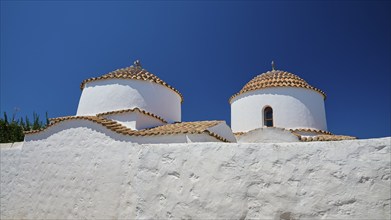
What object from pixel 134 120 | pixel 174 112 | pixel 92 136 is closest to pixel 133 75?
pixel 174 112

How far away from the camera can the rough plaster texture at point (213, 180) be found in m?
3.37

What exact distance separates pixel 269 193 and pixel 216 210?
2.71ft

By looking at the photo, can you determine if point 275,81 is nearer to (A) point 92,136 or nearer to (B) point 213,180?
(A) point 92,136

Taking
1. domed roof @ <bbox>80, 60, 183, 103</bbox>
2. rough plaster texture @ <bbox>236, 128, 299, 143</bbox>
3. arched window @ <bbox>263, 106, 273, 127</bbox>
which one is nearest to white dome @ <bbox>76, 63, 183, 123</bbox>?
domed roof @ <bbox>80, 60, 183, 103</bbox>

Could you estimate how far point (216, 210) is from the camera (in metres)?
4.07

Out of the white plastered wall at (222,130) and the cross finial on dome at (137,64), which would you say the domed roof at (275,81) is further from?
the cross finial on dome at (137,64)

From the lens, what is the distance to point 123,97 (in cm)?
898

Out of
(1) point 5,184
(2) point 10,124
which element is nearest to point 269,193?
(1) point 5,184

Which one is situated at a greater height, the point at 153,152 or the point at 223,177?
the point at 153,152

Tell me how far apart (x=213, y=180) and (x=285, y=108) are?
7.91 metres

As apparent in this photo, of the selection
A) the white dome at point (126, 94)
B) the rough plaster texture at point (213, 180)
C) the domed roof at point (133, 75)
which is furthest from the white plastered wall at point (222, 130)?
the domed roof at point (133, 75)

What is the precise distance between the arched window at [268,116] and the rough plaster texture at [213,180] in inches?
276

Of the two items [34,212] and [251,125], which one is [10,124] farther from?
[251,125]

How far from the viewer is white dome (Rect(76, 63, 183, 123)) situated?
8992mm
